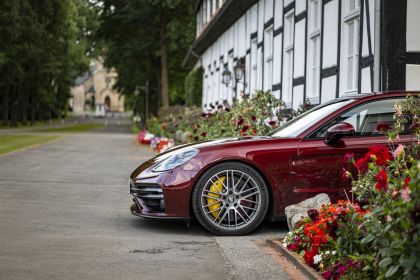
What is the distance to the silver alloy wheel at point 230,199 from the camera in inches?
303

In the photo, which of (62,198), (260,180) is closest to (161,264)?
(260,180)

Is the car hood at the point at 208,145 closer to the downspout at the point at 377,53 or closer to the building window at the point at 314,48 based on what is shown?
the downspout at the point at 377,53

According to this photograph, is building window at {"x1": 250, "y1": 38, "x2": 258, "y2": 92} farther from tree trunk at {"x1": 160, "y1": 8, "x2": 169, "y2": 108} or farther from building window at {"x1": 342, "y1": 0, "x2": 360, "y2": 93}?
tree trunk at {"x1": 160, "y1": 8, "x2": 169, "y2": 108}

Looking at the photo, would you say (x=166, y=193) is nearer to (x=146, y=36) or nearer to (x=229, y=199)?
(x=229, y=199)

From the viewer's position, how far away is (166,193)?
7754 millimetres

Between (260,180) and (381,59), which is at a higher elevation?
(381,59)

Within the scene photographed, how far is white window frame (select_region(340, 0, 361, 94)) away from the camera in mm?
12672

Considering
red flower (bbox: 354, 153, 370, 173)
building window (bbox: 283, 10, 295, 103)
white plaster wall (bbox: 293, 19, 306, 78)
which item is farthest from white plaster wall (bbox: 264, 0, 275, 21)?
red flower (bbox: 354, 153, 370, 173)

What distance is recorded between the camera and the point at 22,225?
8070mm

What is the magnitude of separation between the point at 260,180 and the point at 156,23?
42.7m

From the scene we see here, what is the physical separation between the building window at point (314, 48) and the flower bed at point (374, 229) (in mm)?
8266

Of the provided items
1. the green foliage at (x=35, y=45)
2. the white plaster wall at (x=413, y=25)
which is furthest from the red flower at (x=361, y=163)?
the green foliage at (x=35, y=45)

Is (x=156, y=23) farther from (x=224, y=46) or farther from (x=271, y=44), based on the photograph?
(x=271, y=44)

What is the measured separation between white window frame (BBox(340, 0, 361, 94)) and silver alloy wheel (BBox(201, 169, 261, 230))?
539 cm
